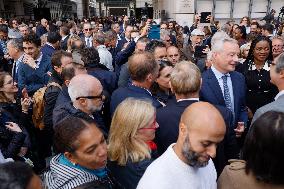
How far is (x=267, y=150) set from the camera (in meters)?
1.45

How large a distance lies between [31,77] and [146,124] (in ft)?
10.7

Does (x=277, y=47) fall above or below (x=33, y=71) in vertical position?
above

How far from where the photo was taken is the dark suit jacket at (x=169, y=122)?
261 centimetres

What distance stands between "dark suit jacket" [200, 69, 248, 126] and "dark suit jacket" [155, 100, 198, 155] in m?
0.92

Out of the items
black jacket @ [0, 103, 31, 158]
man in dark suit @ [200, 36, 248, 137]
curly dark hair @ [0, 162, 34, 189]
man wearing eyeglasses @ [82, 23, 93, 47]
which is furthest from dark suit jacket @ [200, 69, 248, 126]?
man wearing eyeglasses @ [82, 23, 93, 47]

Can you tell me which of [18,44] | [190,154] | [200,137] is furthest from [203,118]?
[18,44]

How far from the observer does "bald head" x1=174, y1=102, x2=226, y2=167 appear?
5.52 feet

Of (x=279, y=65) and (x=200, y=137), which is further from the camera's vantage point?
(x=279, y=65)

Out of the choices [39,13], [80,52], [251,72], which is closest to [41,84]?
[80,52]

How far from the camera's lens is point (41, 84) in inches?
193

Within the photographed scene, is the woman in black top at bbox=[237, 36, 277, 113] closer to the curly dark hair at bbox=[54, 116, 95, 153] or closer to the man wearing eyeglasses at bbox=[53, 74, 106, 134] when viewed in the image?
the man wearing eyeglasses at bbox=[53, 74, 106, 134]

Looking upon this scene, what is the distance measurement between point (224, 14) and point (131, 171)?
17645 mm

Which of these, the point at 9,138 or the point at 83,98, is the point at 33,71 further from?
the point at 83,98

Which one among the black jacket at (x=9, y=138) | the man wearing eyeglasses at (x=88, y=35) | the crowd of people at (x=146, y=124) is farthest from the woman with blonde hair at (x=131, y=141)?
the man wearing eyeglasses at (x=88, y=35)
